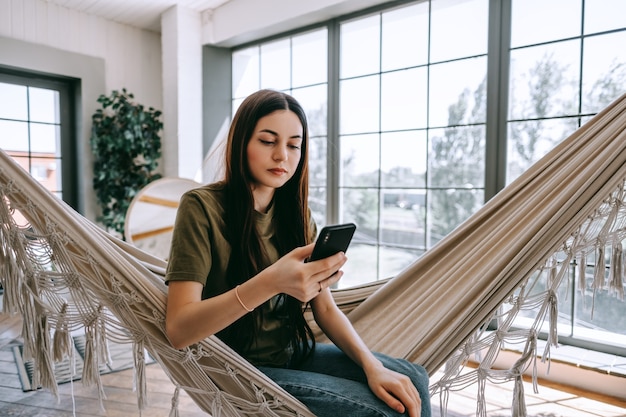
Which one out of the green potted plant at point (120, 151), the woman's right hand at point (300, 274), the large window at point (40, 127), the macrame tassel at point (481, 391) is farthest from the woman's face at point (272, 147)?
the large window at point (40, 127)

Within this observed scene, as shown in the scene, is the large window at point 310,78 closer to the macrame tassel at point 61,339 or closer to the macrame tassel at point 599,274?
the macrame tassel at point 599,274

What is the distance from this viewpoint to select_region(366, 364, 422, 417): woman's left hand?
0.80 m

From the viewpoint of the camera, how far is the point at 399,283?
127 cm

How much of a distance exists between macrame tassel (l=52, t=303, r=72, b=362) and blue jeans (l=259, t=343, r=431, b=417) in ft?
1.41

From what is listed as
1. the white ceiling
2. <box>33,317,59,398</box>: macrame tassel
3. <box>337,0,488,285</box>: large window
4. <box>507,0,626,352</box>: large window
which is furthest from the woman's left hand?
the white ceiling

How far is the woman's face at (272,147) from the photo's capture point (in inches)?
36.4

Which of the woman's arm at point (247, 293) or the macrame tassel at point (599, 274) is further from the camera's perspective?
the macrame tassel at point (599, 274)

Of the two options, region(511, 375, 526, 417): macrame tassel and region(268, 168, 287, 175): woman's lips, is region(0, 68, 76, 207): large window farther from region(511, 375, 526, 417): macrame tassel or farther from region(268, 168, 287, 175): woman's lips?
region(511, 375, 526, 417): macrame tassel

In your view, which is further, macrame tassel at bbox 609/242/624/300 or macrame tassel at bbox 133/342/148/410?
macrame tassel at bbox 609/242/624/300

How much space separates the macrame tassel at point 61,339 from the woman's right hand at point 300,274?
1.71 ft

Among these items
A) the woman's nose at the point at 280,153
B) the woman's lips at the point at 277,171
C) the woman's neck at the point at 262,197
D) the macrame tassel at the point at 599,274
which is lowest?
the macrame tassel at the point at 599,274

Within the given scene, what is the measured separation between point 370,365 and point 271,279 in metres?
0.28

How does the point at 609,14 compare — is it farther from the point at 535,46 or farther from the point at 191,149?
the point at 191,149

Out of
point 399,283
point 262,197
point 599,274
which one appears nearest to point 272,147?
point 262,197
